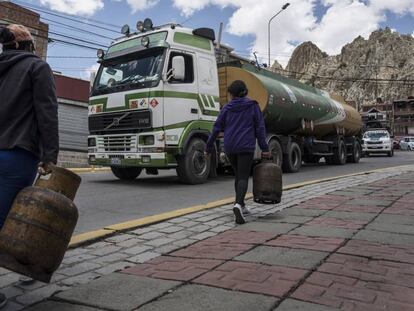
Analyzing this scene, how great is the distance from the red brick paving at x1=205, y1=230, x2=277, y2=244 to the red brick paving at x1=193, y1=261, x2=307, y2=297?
85cm

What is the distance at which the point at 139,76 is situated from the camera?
33.9 feet

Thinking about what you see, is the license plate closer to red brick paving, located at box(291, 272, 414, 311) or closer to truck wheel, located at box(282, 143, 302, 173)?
truck wheel, located at box(282, 143, 302, 173)

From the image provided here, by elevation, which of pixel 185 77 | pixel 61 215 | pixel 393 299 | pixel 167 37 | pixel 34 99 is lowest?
pixel 393 299

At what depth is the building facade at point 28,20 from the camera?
2583 cm

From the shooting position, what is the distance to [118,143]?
34.5 ft

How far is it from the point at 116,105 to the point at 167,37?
1783 millimetres

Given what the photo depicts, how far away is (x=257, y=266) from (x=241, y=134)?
8.46ft

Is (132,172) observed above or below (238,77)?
below

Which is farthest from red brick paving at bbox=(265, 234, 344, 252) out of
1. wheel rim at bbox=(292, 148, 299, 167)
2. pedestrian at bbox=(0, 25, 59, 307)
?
wheel rim at bbox=(292, 148, 299, 167)

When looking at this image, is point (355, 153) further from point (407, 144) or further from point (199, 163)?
point (407, 144)

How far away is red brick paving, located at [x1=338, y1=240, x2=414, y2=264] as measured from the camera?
441 cm

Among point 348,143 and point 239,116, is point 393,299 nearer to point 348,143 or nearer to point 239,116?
point 239,116

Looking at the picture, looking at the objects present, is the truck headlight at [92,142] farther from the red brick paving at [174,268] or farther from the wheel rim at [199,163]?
the red brick paving at [174,268]

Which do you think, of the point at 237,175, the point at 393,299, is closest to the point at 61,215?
the point at 393,299
